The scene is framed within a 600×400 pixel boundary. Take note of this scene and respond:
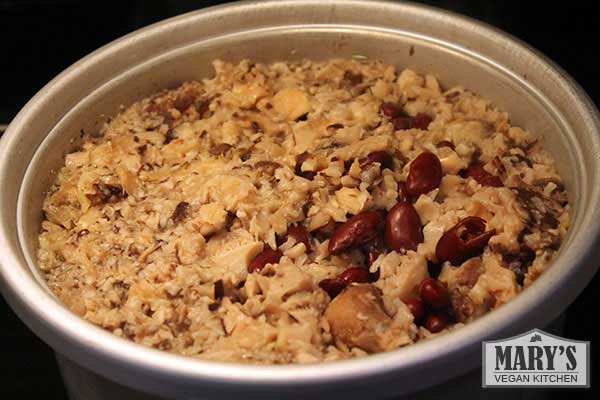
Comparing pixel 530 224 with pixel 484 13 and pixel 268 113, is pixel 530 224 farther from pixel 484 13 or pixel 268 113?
pixel 484 13

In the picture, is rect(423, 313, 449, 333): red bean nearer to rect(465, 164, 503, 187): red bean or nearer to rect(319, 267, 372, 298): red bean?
rect(319, 267, 372, 298): red bean

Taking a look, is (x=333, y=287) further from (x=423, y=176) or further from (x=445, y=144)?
(x=445, y=144)

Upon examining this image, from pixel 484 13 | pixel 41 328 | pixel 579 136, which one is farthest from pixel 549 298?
pixel 484 13

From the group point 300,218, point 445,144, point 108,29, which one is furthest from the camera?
point 108,29

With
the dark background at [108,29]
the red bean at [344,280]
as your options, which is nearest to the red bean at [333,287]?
the red bean at [344,280]

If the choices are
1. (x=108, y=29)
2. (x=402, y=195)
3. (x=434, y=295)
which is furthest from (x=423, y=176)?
(x=108, y=29)

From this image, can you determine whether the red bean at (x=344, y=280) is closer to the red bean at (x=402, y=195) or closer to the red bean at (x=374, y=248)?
the red bean at (x=374, y=248)
